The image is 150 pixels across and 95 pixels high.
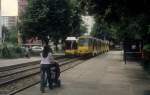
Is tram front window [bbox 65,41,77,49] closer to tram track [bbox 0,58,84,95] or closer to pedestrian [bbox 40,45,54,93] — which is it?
tram track [bbox 0,58,84,95]

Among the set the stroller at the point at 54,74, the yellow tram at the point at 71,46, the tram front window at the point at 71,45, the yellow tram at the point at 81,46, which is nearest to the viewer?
the stroller at the point at 54,74

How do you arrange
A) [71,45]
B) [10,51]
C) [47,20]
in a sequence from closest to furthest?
1. [10,51]
2. [71,45]
3. [47,20]

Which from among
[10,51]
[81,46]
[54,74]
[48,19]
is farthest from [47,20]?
[54,74]

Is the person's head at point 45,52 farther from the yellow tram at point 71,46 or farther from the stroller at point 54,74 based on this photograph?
the yellow tram at point 71,46

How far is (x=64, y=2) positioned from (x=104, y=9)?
47.1 m

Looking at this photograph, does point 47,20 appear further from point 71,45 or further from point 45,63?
point 45,63

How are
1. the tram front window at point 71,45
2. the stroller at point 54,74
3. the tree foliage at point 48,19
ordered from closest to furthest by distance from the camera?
the stroller at point 54,74 → the tram front window at point 71,45 → the tree foliage at point 48,19

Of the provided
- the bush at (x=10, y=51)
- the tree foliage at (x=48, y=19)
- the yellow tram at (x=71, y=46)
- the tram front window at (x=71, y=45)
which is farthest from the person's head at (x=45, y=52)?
the tree foliage at (x=48, y=19)

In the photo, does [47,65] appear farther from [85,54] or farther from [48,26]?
[48,26]

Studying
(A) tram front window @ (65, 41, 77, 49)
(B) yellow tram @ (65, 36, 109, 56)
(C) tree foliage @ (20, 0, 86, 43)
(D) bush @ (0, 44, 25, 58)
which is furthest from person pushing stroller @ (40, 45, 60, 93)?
(C) tree foliage @ (20, 0, 86, 43)

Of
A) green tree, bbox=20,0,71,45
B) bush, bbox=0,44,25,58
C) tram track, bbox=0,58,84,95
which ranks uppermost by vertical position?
green tree, bbox=20,0,71,45

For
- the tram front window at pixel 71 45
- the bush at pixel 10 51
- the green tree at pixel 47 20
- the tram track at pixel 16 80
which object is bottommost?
the tram track at pixel 16 80

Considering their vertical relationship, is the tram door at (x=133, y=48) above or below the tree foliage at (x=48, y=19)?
below

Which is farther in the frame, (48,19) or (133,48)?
(48,19)
